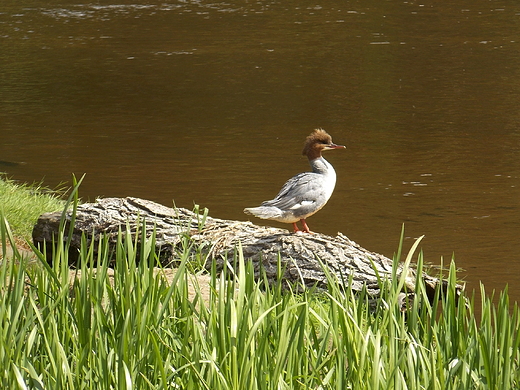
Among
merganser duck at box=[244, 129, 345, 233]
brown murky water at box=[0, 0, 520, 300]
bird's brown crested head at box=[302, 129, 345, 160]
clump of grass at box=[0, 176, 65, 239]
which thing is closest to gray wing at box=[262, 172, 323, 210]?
merganser duck at box=[244, 129, 345, 233]

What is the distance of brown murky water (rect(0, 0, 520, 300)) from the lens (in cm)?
756

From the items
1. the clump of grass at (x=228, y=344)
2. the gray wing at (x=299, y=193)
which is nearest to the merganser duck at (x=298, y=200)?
the gray wing at (x=299, y=193)

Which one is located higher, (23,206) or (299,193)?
(299,193)

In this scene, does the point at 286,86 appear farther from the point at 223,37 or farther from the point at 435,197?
the point at 435,197

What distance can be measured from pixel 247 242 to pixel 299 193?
0.42 metres

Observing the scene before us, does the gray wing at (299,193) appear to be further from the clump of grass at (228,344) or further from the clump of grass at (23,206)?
the clump of grass at (228,344)

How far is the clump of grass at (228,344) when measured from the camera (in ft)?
7.93

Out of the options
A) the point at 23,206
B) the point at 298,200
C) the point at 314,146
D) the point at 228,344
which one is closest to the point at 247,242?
the point at 298,200

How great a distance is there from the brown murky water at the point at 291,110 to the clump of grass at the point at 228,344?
3121 millimetres

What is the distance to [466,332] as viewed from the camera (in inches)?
112

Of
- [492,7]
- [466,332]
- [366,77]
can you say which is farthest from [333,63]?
[466,332]

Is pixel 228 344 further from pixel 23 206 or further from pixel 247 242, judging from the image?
pixel 23 206

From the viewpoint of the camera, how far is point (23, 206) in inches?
250

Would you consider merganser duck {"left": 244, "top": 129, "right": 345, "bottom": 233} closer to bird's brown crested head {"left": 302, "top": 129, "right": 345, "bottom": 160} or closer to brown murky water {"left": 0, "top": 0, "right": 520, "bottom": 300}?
bird's brown crested head {"left": 302, "top": 129, "right": 345, "bottom": 160}
